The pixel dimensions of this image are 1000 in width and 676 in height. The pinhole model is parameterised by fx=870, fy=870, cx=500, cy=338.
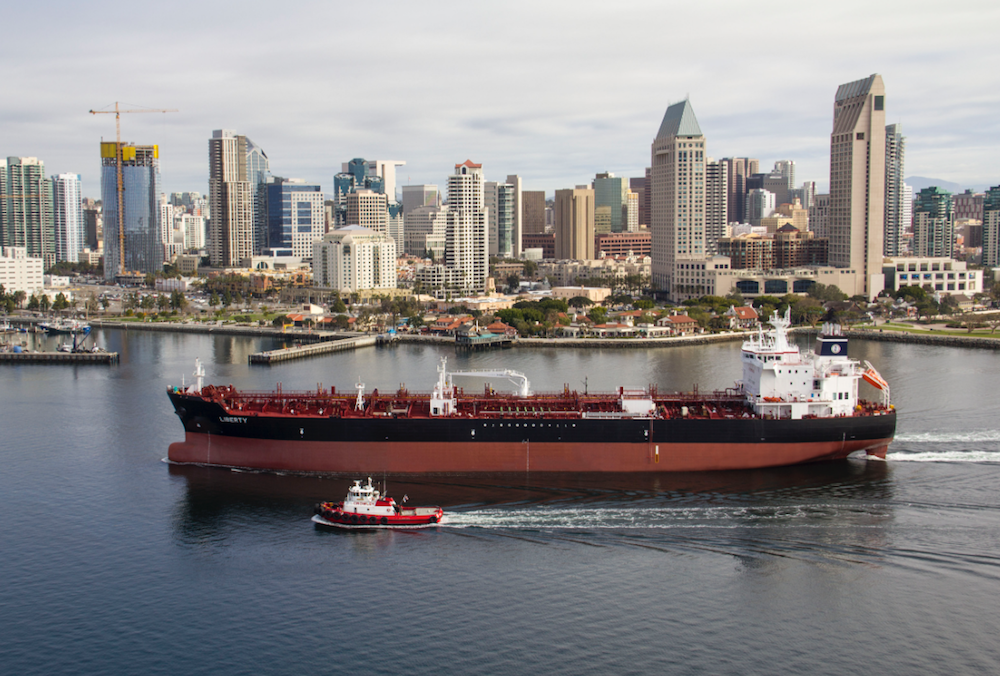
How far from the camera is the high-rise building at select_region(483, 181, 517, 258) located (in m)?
93.6

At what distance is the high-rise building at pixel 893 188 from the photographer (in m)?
79.9

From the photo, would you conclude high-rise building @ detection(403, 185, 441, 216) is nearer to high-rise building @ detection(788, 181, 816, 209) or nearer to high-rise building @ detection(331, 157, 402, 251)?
high-rise building @ detection(331, 157, 402, 251)

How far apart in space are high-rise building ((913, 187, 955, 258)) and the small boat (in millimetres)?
75819

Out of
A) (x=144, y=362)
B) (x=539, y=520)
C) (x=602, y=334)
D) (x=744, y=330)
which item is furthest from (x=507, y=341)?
(x=539, y=520)

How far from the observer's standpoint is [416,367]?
29.6 m

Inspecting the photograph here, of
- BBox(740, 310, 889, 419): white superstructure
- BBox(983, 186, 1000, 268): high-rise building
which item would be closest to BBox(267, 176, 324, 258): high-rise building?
BBox(983, 186, 1000, 268): high-rise building

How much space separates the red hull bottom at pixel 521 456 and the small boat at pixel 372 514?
2351 millimetres

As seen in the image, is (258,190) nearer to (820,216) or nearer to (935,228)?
(820,216)

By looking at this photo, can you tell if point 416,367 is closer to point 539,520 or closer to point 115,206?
point 539,520

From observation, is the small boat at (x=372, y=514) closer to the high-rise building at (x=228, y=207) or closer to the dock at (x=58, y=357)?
the dock at (x=58, y=357)

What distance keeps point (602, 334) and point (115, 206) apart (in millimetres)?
64182

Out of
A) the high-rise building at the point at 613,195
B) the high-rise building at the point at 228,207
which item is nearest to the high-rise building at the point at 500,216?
the high-rise building at the point at 613,195

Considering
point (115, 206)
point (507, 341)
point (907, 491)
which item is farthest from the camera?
point (115, 206)

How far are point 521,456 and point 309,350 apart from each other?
2140 cm
